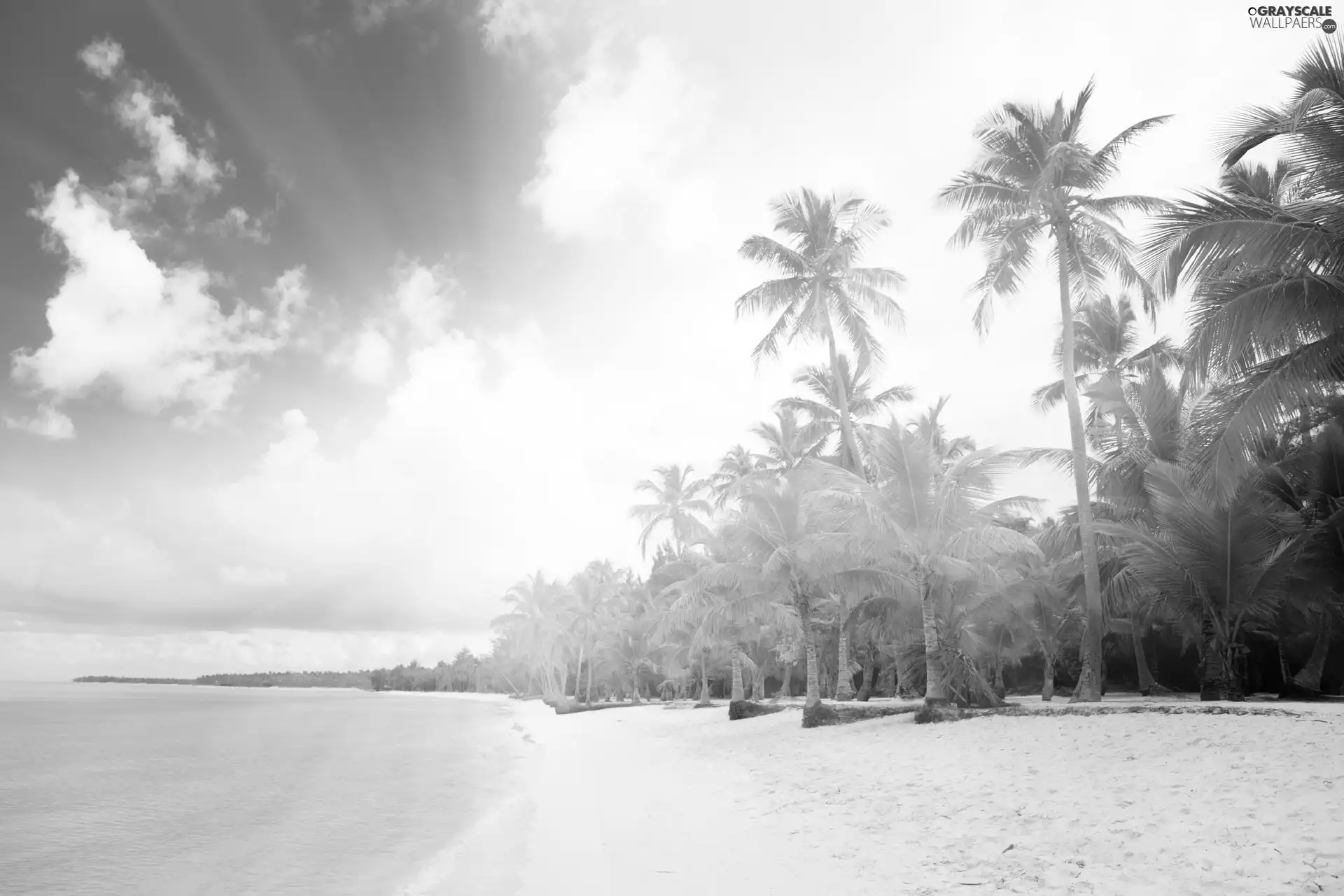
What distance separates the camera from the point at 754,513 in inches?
809

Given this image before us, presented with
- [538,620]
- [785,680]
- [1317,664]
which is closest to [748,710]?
[1317,664]

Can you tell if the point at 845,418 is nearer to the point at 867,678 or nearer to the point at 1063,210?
the point at 1063,210

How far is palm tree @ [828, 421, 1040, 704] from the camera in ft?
52.3

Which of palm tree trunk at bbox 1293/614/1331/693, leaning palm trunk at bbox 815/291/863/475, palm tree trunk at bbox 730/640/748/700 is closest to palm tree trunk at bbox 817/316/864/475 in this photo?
leaning palm trunk at bbox 815/291/863/475

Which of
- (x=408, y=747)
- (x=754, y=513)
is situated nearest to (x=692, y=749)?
(x=754, y=513)

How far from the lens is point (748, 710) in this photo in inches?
928

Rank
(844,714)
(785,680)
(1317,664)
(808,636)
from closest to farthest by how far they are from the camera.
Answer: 1. (844,714)
2. (1317,664)
3. (808,636)
4. (785,680)

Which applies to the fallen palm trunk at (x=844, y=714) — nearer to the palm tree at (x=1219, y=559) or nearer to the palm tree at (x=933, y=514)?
the palm tree at (x=933, y=514)

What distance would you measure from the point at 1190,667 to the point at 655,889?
32.3m

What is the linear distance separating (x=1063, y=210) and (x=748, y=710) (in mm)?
17757

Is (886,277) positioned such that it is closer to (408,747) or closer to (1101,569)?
(1101,569)

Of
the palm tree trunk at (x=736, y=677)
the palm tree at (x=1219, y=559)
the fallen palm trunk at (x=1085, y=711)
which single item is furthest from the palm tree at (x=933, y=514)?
the palm tree trunk at (x=736, y=677)

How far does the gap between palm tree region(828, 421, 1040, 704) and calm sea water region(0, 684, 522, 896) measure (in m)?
10.3

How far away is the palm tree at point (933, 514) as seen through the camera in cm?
1594
